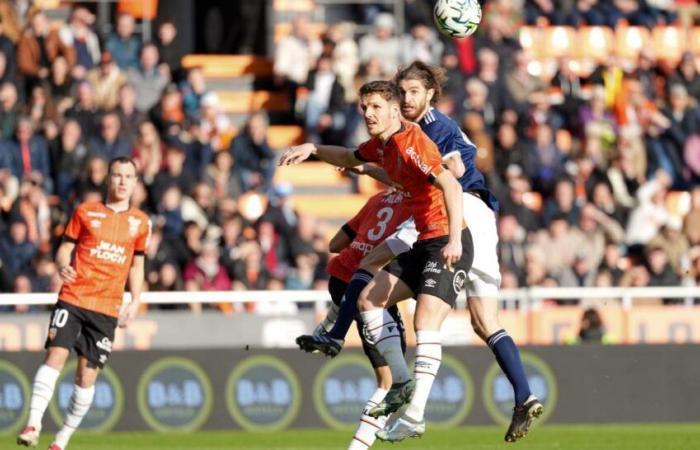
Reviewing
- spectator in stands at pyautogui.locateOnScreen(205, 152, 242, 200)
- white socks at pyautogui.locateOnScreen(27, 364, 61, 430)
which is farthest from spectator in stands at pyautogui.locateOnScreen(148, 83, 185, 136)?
white socks at pyautogui.locateOnScreen(27, 364, 61, 430)

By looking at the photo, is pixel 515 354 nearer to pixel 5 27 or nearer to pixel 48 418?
pixel 48 418

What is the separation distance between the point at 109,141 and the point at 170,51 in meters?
2.55

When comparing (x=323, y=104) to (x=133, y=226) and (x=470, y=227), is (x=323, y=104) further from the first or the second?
(x=470, y=227)

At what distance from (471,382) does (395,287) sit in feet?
22.5

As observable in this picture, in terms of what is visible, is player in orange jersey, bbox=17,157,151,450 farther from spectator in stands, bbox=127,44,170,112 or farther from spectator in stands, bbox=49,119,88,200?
spectator in stands, bbox=127,44,170,112

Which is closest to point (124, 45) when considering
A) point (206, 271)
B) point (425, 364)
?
point (206, 271)

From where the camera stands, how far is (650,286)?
20359 mm

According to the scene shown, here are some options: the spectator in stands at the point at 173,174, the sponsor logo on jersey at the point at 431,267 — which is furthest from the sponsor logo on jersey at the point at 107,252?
the spectator in stands at the point at 173,174

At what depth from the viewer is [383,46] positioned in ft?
74.0

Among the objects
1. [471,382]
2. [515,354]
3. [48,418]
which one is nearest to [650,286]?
[471,382]

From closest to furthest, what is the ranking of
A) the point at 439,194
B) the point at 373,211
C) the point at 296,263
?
1. the point at 439,194
2. the point at 373,211
3. the point at 296,263

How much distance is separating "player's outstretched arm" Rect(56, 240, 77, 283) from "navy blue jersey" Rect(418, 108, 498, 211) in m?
3.31

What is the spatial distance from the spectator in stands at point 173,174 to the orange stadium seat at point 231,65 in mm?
3531

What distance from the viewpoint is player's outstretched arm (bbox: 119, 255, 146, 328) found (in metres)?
14.0
